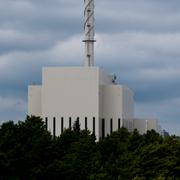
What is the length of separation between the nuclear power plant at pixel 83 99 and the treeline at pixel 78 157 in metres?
14.8

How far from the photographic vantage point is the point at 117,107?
6631 cm

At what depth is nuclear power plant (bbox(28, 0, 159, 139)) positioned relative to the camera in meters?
64.5

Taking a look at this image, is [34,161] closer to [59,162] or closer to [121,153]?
[59,162]

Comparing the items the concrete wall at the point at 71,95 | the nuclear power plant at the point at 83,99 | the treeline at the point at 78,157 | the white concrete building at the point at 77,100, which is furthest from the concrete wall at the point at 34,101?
the treeline at the point at 78,157

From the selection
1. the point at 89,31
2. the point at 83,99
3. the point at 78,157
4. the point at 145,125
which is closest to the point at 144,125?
the point at 145,125

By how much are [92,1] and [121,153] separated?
23.2 m

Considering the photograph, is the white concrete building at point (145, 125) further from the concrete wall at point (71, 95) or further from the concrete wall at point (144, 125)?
the concrete wall at point (71, 95)

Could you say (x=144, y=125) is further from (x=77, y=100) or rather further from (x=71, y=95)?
(x=71, y=95)

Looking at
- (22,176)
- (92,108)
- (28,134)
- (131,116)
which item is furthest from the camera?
(131,116)

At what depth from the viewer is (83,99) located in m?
64.4

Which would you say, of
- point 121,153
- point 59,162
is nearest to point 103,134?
point 121,153

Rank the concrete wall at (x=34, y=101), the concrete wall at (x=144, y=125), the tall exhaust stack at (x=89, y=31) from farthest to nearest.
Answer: the concrete wall at (x=144, y=125)
the concrete wall at (x=34, y=101)
the tall exhaust stack at (x=89, y=31)

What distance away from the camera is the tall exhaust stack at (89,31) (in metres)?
66.9

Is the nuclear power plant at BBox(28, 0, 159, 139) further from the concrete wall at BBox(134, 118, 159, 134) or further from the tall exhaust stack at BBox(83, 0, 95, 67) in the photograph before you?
the concrete wall at BBox(134, 118, 159, 134)
